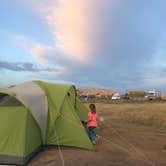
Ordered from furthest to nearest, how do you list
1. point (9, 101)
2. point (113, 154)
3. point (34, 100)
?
point (34, 100)
point (113, 154)
point (9, 101)

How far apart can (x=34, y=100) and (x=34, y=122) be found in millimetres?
780

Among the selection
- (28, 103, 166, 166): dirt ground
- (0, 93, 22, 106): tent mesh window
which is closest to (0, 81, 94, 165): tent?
(0, 93, 22, 106): tent mesh window

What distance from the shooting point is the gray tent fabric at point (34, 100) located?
8469 millimetres

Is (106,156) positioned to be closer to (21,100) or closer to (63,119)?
(63,119)

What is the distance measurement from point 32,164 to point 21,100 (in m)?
1.96

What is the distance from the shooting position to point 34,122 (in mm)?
8523

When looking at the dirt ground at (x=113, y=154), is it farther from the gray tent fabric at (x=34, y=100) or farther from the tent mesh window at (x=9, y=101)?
the tent mesh window at (x=9, y=101)

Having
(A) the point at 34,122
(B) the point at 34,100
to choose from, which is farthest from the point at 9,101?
(A) the point at 34,122

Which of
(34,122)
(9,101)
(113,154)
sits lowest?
(113,154)

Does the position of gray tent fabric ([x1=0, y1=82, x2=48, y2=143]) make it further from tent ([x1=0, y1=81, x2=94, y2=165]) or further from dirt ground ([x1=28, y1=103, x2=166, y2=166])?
dirt ground ([x1=28, y1=103, x2=166, y2=166])

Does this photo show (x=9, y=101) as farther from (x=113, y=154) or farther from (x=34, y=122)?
(x=113, y=154)

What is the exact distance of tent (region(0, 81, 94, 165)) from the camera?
7684 mm

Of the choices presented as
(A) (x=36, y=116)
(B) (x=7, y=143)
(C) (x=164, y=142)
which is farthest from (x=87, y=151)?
(C) (x=164, y=142)

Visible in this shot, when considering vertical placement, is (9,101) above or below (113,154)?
above
